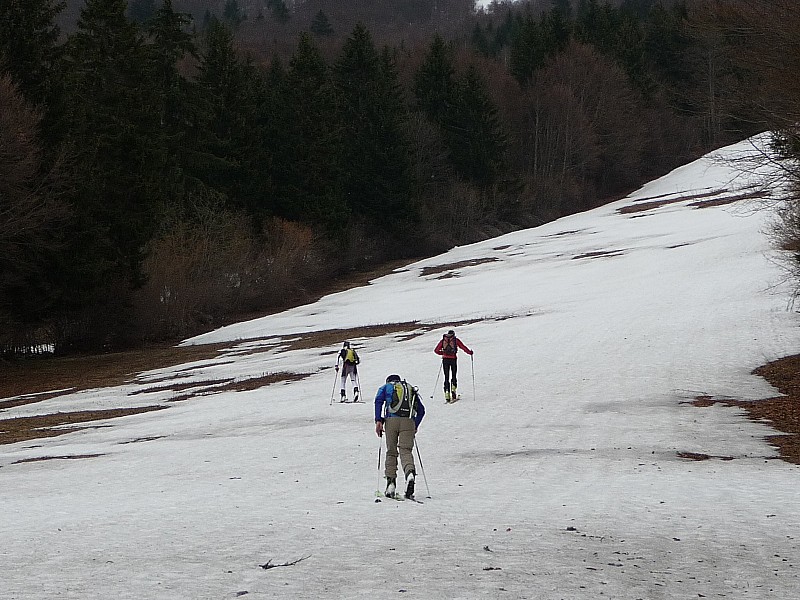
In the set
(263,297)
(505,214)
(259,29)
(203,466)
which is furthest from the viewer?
(259,29)

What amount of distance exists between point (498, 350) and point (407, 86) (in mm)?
62251

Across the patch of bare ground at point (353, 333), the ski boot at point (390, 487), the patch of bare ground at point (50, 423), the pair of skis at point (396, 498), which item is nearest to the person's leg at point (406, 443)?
the ski boot at point (390, 487)

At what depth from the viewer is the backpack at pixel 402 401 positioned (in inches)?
469

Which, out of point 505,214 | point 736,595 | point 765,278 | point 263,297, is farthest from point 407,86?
point 736,595

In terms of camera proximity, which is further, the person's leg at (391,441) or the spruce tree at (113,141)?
the spruce tree at (113,141)

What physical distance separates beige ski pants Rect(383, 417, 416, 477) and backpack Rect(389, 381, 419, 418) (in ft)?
0.29

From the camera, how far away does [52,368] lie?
116ft

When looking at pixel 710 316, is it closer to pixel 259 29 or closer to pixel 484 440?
pixel 484 440

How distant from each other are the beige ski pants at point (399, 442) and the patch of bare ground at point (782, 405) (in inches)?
252

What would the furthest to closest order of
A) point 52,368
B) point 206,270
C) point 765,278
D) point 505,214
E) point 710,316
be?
1. point 505,214
2. point 206,270
3. point 765,278
4. point 52,368
5. point 710,316

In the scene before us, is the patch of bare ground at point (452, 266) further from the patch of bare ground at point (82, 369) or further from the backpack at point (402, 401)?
the backpack at point (402, 401)

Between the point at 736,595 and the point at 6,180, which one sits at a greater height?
the point at 6,180

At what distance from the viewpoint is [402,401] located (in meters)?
11.9

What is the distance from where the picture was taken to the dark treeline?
3434 cm
